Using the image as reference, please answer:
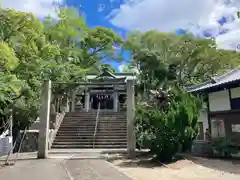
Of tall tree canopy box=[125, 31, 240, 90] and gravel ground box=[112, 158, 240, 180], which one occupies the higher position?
tall tree canopy box=[125, 31, 240, 90]

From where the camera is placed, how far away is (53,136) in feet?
59.0

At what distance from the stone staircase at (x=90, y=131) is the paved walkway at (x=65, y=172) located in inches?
251

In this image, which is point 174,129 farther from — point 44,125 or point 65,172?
point 44,125

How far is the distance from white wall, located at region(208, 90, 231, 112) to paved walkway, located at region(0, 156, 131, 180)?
7.65 m

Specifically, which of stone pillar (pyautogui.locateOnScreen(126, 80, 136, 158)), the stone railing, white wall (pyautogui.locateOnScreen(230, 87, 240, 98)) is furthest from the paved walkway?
white wall (pyautogui.locateOnScreen(230, 87, 240, 98))

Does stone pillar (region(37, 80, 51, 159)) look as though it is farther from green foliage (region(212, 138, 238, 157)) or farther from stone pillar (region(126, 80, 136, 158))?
green foliage (region(212, 138, 238, 157))

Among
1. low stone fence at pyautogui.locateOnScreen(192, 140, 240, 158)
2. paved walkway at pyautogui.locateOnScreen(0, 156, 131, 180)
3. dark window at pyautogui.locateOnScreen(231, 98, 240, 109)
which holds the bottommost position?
paved walkway at pyautogui.locateOnScreen(0, 156, 131, 180)

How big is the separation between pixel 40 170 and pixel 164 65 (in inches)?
887

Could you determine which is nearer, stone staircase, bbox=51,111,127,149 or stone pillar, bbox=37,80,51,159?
stone pillar, bbox=37,80,51,159

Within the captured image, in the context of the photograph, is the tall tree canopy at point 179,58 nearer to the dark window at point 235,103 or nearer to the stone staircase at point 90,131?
the stone staircase at point 90,131

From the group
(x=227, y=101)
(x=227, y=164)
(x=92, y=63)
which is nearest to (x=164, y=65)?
(x=92, y=63)

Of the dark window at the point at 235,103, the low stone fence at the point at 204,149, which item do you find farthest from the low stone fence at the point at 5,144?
the dark window at the point at 235,103

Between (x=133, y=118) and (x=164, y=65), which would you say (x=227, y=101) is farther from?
(x=164, y=65)

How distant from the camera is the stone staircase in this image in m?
17.4
